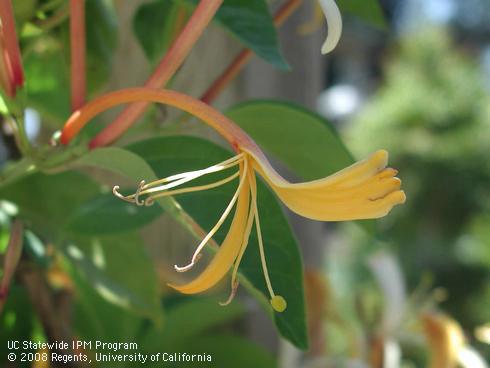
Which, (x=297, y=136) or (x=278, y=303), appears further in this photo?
(x=297, y=136)

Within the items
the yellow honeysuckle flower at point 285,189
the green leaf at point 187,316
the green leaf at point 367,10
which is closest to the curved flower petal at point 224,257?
the yellow honeysuckle flower at point 285,189

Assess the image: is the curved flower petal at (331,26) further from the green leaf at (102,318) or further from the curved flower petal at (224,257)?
the green leaf at (102,318)

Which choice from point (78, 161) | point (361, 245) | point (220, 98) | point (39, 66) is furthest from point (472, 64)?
point (78, 161)

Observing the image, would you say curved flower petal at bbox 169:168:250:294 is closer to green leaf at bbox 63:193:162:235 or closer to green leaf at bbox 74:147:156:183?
green leaf at bbox 74:147:156:183

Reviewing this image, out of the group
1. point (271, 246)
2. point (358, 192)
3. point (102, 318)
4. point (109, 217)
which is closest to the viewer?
point (358, 192)

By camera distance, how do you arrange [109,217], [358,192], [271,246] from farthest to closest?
[109,217]
[271,246]
[358,192]

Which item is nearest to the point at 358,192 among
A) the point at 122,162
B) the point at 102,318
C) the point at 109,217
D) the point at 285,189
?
the point at 285,189

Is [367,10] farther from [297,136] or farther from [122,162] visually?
[122,162]
